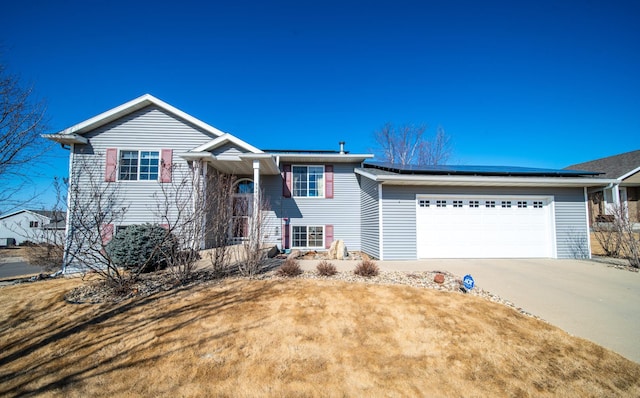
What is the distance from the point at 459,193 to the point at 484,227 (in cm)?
158

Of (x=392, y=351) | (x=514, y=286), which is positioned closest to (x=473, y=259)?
(x=514, y=286)

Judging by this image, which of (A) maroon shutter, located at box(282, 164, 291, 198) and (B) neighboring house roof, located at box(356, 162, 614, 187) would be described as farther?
(A) maroon shutter, located at box(282, 164, 291, 198)

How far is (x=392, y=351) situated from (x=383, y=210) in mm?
6073

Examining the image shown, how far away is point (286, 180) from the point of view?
12211 millimetres

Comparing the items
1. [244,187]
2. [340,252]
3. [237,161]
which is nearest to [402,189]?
[340,252]

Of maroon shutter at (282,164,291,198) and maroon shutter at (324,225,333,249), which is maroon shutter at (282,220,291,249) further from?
maroon shutter at (324,225,333,249)

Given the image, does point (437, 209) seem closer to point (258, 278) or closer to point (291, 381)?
point (258, 278)

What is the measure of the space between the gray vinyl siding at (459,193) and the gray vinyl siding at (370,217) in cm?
38

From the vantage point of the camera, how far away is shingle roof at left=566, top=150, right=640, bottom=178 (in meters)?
19.2

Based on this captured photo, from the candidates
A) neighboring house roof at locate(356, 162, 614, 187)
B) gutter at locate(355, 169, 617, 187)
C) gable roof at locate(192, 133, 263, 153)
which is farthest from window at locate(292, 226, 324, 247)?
gable roof at locate(192, 133, 263, 153)

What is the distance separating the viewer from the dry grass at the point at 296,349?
10.8 feet

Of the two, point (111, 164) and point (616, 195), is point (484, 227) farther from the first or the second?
point (111, 164)

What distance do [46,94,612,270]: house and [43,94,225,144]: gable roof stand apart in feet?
0.11

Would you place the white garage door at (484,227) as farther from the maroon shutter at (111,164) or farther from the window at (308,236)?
→ the maroon shutter at (111,164)
